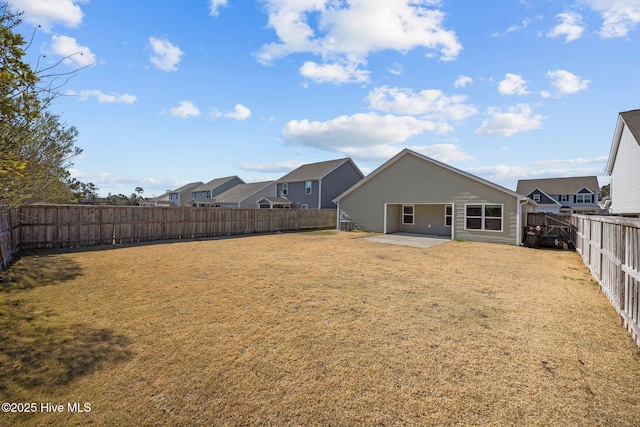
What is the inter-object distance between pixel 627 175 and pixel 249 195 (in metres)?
32.5

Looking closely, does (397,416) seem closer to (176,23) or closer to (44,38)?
(44,38)

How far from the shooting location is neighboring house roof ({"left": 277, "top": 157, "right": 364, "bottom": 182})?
3098 cm

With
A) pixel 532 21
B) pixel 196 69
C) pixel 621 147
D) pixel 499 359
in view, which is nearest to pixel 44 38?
pixel 499 359

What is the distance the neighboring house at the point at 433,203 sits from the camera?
15.0 metres

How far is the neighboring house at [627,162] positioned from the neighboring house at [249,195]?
30.9 m

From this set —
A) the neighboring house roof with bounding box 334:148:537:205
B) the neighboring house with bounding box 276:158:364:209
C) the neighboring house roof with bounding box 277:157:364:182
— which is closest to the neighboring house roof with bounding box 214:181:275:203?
the neighboring house with bounding box 276:158:364:209

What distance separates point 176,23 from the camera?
1001 centimetres

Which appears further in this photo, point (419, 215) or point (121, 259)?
point (419, 215)

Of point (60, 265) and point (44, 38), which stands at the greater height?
point (44, 38)

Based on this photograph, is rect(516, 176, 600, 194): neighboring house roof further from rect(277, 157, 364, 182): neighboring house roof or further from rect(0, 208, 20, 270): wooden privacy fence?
rect(0, 208, 20, 270): wooden privacy fence

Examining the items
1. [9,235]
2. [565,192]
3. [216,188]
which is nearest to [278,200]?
[216,188]

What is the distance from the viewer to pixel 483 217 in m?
15.7

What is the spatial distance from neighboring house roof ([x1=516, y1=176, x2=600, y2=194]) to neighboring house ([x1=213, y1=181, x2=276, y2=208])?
122ft

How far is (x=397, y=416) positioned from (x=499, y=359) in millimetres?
1819
